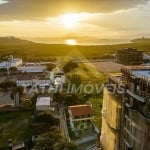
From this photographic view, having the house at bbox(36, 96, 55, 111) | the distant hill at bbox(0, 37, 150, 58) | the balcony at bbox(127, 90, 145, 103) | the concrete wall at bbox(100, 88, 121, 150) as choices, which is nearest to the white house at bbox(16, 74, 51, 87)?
the house at bbox(36, 96, 55, 111)

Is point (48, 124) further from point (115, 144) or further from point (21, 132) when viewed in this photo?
point (115, 144)

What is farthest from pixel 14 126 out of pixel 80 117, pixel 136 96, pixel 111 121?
pixel 136 96

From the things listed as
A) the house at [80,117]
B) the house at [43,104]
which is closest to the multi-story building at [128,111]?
the house at [80,117]

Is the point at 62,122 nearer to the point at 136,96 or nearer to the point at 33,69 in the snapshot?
the point at 136,96

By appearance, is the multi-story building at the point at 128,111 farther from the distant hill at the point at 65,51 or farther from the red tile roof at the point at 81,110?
the distant hill at the point at 65,51

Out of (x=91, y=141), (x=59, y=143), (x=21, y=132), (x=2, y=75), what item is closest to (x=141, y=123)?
(x=59, y=143)

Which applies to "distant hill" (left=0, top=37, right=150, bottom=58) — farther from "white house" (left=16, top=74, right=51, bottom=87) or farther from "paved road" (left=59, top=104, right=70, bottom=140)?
"paved road" (left=59, top=104, right=70, bottom=140)
